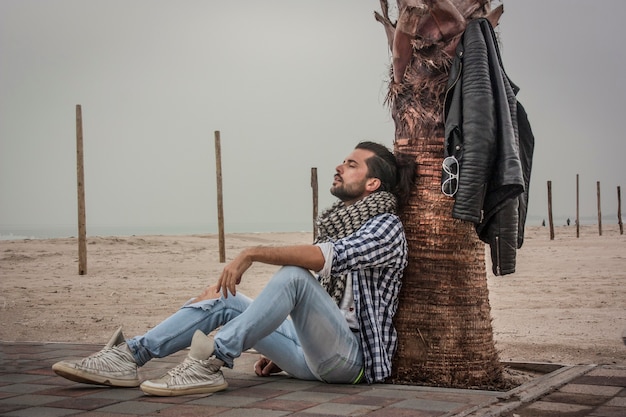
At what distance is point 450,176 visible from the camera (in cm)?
390

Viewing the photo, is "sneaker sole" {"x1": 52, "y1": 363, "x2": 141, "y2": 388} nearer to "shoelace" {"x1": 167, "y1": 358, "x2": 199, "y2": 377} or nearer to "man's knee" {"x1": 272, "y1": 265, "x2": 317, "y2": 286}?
"shoelace" {"x1": 167, "y1": 358, "x2": 199, "y2": 377}

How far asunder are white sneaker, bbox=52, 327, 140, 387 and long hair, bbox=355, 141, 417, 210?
4.78ft

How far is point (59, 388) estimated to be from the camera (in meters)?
3.83

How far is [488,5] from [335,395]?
221cm

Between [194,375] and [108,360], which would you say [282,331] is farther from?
[108,360]

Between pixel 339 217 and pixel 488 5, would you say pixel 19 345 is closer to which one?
pixel 339 217

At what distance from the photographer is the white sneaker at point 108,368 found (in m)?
3.62

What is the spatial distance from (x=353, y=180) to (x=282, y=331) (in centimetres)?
83

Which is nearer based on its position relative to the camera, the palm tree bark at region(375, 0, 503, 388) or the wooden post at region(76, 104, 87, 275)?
the palm tree bark at region(375, 0, 503, 388)

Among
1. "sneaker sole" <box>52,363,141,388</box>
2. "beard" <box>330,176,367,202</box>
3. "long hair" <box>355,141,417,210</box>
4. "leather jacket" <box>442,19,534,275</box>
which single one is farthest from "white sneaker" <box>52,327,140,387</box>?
"leather jacket" <box>442,19,534,275</box>

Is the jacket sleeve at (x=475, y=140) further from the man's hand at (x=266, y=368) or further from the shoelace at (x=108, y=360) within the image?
the shoelace at (x=108, y=360)

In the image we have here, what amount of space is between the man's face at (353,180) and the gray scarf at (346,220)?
0.20 ft

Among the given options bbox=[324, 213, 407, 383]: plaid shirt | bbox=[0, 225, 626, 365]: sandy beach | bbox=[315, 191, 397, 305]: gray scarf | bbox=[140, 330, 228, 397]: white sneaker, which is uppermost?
bbox=[315, 191, 397, 305]: gray scarf

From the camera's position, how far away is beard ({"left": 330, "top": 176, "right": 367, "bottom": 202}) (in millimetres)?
3939
